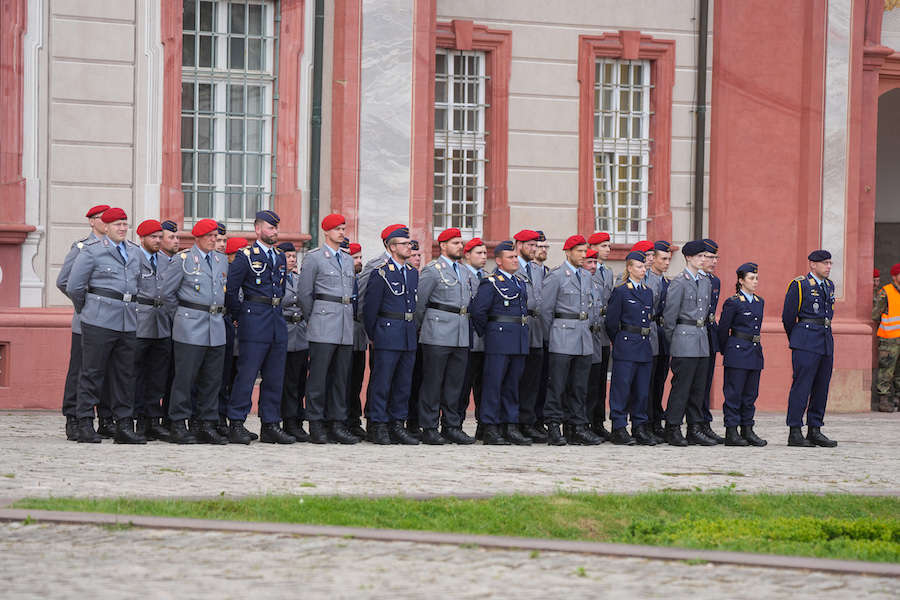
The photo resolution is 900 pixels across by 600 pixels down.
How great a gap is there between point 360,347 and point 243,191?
489 centimetres

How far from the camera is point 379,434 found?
12906 mm

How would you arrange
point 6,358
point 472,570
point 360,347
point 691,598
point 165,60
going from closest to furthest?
point 691,598 → point 472,570 → point 360,347 → point 6,358 → point 165,60

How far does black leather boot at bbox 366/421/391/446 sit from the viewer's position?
12867 mm

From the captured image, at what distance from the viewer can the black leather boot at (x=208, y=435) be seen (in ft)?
40.4

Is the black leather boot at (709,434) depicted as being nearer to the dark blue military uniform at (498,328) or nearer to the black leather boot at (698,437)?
the black leather boot at (698,437)

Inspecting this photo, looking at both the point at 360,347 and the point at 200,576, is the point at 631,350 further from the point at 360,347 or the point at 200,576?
the point at 200,576

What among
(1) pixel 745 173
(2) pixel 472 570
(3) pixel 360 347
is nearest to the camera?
(2) pixel 472 570

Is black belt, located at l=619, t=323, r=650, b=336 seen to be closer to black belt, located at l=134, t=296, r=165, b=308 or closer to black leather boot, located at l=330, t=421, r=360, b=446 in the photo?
black leather boot, located at l=330, t=421, r=360, b=446

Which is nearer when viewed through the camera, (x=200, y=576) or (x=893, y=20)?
(x=200, y=576)

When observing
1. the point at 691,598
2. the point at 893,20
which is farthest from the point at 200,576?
the point at 893,20

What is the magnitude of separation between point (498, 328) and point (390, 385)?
1.05 meters

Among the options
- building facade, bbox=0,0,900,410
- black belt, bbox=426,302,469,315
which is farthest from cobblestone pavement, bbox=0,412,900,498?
building facade, bbox=0,0,900,410

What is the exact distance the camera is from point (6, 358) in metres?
15.9

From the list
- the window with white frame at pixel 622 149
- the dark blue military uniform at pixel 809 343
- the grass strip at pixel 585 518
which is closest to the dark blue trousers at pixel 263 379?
the grass strip at pixel 585 518
